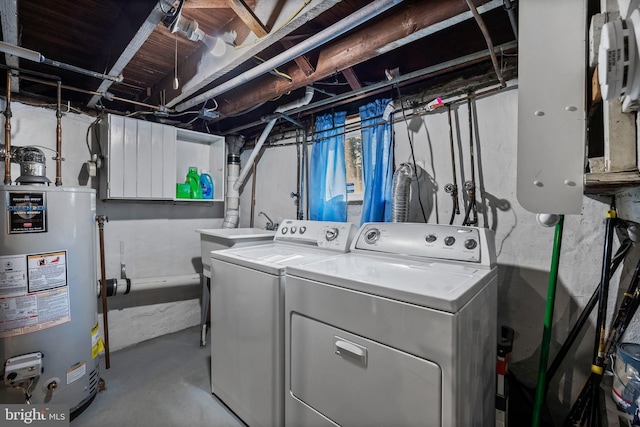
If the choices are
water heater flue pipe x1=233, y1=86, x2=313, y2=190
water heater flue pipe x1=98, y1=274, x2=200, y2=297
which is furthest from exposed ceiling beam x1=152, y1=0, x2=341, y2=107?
water heater flue pipe x1=98, y1=274, x2=200, y2=297

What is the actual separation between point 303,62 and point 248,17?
52cm

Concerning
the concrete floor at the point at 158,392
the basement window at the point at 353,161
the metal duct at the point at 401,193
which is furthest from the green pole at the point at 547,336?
the concrete floor at the point at 158,392

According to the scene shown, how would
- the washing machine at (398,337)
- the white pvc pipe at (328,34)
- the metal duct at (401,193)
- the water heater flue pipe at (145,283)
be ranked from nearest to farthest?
the washing machine at (398,337)
the white pvc pipe at (328,34)
the metal duct at (401,193)
the water heater flue pipe at (145,283)

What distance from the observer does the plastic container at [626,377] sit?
102 cm

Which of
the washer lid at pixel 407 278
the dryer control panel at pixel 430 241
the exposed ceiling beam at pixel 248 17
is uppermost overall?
the exposed ceiling beam at pixel 248 17

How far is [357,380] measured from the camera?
1.06 metres

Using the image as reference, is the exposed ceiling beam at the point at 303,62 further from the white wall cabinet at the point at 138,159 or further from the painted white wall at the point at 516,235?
the white wall cabinet at the point at 138,159

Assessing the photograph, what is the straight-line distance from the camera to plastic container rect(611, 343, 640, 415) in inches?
40.0

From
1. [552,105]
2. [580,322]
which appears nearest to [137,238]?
[552,105]

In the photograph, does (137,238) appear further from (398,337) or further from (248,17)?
(398,337)

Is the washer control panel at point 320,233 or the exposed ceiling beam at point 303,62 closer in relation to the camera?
the exposed ceiling beam at point 303,62

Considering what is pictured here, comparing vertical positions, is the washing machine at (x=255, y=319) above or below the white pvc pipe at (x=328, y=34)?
below

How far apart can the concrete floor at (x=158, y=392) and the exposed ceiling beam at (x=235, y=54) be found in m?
2.23

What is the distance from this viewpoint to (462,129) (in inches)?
69.9
